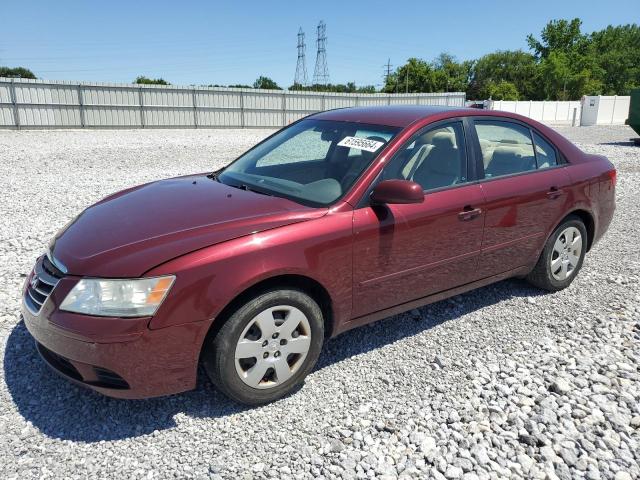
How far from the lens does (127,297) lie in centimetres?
250

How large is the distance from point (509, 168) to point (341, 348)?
1.97m

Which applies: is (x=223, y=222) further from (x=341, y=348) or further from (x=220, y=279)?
(x=341, y=348)

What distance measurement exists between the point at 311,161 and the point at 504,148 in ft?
5.28

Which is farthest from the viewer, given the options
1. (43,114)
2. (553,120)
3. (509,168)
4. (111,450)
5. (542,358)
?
(553,120)

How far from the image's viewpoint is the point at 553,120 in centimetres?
4359

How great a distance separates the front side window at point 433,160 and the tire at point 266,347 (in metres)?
1.08

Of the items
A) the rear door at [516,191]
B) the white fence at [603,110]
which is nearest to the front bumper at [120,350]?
the rear door at [516,191]

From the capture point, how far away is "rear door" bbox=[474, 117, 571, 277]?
12.7ft

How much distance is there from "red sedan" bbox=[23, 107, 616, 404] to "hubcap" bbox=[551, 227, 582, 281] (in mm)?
27

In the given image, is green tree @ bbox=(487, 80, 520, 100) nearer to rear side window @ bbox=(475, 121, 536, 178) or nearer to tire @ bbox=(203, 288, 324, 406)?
rear side window @ bbox=(475, 121, 536, 178)

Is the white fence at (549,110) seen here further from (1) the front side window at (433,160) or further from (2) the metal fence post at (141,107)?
(1) the front side window at (433,160)

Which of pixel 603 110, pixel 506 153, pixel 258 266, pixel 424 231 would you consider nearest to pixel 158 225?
pixel 258 266

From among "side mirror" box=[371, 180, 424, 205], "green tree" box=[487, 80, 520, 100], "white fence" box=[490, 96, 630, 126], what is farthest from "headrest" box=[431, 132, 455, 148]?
"green tree" box=[487, 80, 520, 100]

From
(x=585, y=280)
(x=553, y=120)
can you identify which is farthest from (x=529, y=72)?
(x=585, y=280)
